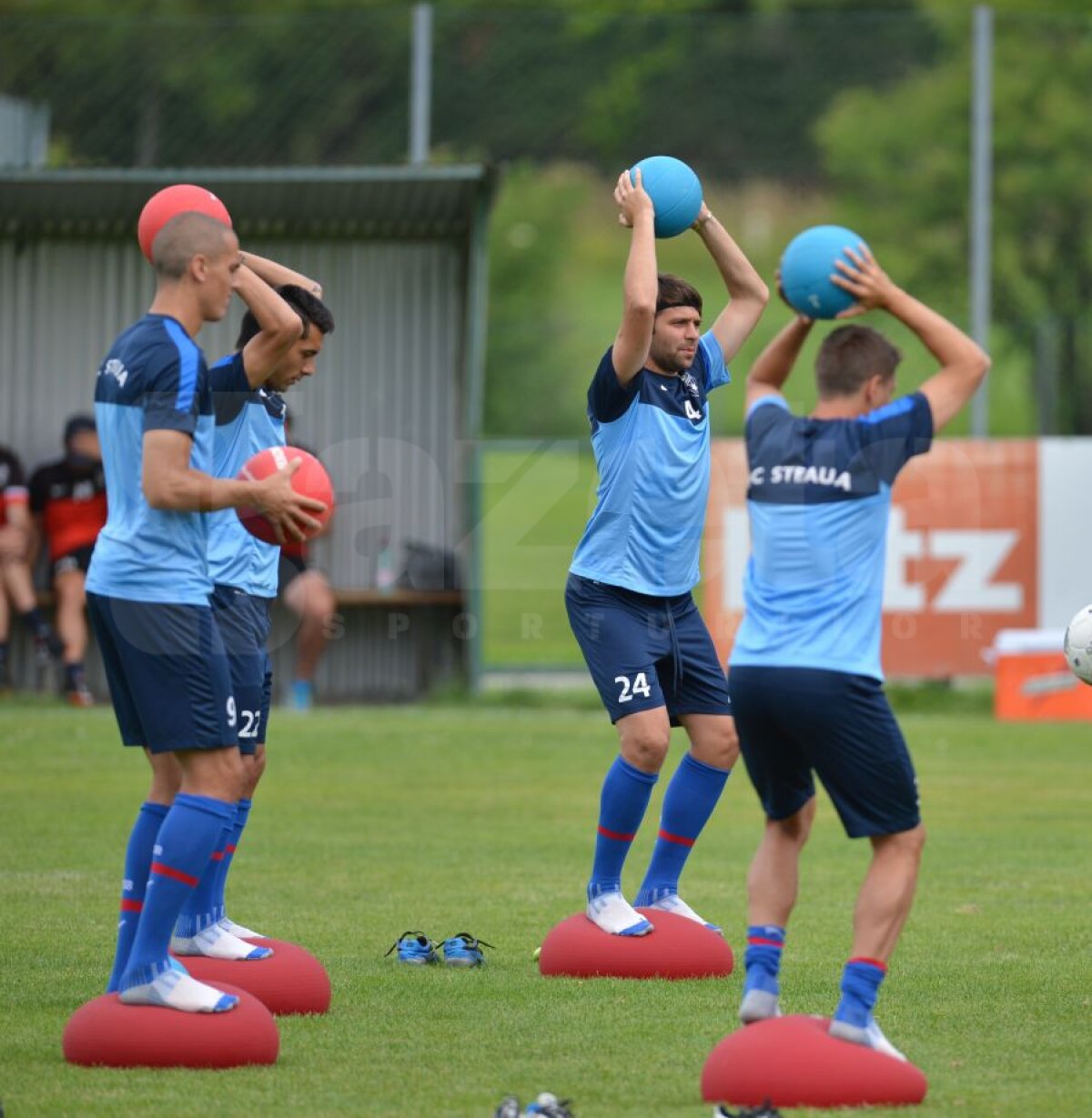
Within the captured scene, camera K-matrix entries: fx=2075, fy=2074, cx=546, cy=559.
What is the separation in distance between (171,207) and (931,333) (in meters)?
2.61

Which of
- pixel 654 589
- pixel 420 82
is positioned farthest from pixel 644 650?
pixel 420 82

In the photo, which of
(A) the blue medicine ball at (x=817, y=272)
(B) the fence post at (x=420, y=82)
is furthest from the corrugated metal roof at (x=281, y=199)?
(A) the blue medicine ball at (x=817, y=272)

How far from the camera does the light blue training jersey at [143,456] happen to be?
21.6 feet

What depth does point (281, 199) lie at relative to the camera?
62.3 feet

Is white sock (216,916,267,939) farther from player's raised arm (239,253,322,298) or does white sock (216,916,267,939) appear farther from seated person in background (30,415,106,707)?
seated person in background (30,415,106,707)

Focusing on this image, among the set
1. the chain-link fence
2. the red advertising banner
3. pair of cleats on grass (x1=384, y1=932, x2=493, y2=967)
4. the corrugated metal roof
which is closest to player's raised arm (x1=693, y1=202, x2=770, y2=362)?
pair of cleats on grass (x1=384, y1=932, x2=493, y2=967)

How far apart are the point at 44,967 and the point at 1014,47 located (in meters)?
26.1

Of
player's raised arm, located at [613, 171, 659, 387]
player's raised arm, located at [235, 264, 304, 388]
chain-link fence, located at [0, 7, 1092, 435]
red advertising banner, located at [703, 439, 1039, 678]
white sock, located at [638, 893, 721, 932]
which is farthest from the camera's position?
chain-link fence, located at [0, 7, 1092, 435]

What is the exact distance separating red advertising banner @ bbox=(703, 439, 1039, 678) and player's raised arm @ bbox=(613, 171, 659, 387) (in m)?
10.6

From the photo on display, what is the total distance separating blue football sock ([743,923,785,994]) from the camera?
21.1ft

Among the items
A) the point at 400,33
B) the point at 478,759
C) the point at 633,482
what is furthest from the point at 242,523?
the point at 400,33

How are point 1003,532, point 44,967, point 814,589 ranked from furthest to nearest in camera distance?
point 1003,532
point 44,967
point 814,589

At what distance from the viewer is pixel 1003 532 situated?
61.4 ft

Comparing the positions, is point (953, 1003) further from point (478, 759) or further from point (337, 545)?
point (337, 545)
